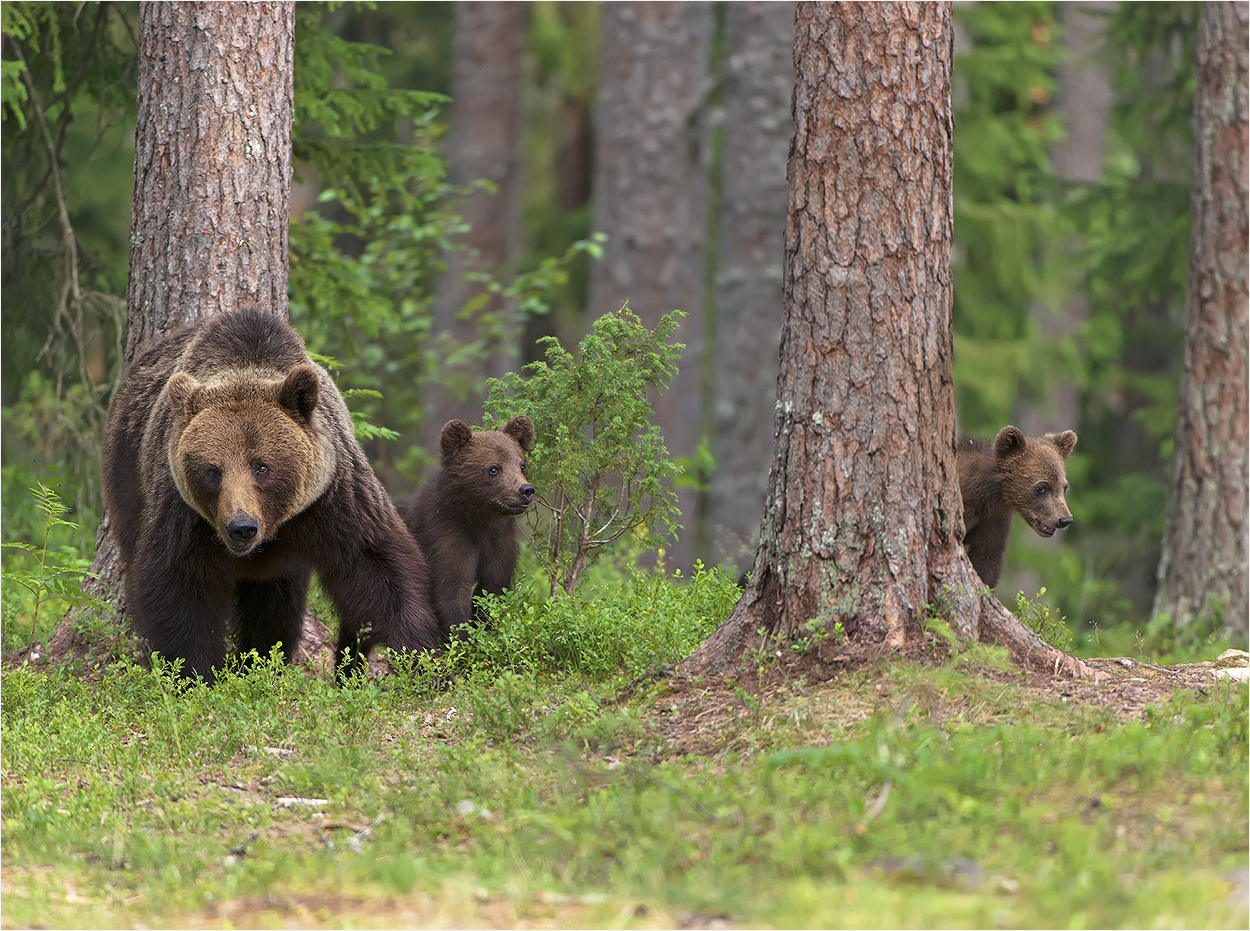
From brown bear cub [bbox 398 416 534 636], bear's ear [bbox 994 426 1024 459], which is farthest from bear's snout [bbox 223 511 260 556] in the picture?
bear's ear [bbox 994 426 1024 459]

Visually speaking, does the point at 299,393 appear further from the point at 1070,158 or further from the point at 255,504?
the point at 1070,158

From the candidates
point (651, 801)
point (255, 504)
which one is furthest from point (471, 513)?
point (651, 801)

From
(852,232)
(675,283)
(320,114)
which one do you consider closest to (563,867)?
(852,232)

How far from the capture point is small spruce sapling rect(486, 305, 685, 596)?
7.91 metres

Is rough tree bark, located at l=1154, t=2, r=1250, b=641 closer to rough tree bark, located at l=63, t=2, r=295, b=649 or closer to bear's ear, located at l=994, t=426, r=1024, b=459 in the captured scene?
bear's ear, located at l=994, t=426, r=1024, b=459

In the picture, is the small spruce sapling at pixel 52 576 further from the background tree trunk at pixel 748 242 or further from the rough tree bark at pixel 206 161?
the background tree trunk at pixel 748 242

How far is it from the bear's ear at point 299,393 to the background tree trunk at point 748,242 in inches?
362

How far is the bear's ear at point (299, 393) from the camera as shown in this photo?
6.96m

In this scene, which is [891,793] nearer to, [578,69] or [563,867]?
[563,867]

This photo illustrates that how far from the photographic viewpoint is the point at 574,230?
2412 cm

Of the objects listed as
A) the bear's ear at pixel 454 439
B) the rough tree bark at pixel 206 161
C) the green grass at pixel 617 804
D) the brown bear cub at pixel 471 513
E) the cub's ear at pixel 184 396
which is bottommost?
the green grass at pixel 617 804

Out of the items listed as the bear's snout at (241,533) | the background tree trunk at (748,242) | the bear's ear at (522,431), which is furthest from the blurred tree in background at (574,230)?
the bear's snout at (241,533)

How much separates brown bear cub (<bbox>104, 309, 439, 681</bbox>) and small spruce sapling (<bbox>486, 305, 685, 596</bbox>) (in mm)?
1092

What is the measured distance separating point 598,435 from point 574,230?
657 inches
